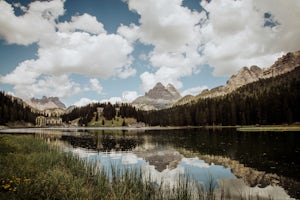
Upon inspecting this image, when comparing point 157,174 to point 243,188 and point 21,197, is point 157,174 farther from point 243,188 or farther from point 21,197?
point 21,197

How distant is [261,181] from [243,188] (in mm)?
2812

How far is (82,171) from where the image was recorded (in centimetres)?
2281

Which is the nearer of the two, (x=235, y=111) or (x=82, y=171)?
(x=82, y=171)

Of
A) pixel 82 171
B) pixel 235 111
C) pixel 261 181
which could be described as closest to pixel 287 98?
pixel 235 111

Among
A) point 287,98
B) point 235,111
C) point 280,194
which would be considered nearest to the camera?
point 280,194

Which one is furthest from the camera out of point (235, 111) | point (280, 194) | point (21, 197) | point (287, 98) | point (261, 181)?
point (235, 111)

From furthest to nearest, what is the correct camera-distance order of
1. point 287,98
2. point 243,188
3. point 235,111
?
point 235,111 < point 287,98 < point 243,188

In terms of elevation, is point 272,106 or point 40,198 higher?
point 272,106

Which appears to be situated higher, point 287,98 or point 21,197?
point 287,98

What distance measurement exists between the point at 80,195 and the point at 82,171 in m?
8.96

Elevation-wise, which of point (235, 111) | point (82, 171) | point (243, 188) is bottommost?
point (243, 188)

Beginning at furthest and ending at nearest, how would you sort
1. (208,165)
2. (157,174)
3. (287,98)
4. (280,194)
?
(287,98), (208,165), (157,174), (280,194)

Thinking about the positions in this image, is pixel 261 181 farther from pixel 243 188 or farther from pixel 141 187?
pixel 141 187

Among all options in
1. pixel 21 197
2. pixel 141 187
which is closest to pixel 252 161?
pixel 141 187
